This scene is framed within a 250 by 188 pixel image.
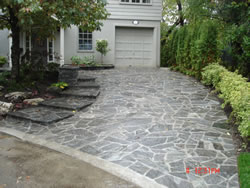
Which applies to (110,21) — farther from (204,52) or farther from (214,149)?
(214,149)

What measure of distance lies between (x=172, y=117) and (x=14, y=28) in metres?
6.13

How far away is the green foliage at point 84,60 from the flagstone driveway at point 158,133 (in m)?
5.93

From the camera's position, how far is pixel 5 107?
7.29 meters

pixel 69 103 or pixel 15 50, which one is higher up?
pixel 15 50

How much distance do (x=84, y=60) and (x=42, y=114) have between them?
8.47m

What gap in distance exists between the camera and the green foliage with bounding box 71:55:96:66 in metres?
14.9

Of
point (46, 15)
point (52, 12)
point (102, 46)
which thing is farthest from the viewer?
point (102, 46)

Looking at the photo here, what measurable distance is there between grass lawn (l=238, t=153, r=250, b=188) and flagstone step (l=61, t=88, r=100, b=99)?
5.08 m

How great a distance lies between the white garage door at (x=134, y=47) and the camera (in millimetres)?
16156

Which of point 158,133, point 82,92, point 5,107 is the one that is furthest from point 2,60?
point 158,133

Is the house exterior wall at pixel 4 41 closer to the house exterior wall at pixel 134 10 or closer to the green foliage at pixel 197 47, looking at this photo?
the house exterior wall at pixel 134 10

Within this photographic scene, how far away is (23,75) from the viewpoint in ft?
32.3

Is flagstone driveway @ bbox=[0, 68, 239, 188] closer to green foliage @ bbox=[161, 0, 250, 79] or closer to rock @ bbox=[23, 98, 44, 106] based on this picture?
rock @ bbox=[23, 98, 44, 106]

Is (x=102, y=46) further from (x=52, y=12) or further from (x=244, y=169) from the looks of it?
(x=244, y=169)
